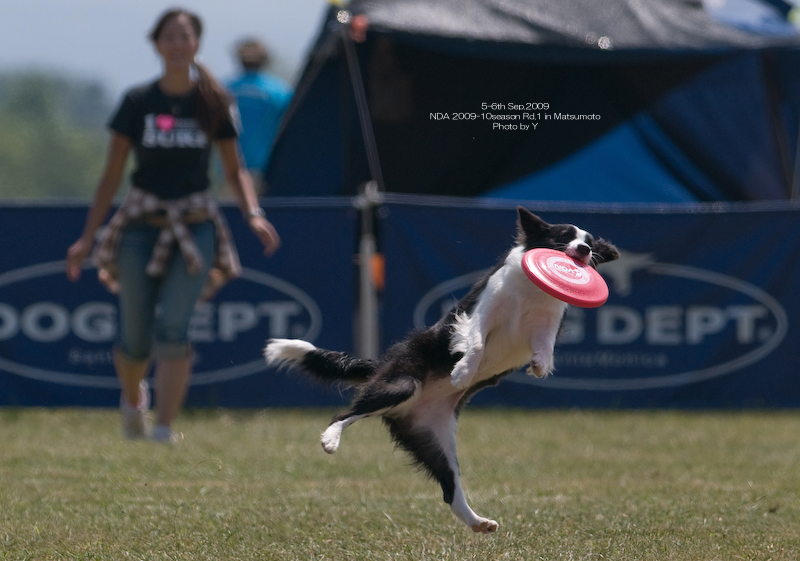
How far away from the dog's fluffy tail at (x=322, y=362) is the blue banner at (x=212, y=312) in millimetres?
3202

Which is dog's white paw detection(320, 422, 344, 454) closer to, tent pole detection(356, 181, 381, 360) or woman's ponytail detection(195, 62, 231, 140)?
woman's ponytail detection(195, 62, 231, 140)

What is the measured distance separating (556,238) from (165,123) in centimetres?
272

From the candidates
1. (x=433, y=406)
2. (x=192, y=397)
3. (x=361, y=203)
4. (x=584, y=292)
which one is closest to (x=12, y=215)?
(x=192, y=397)

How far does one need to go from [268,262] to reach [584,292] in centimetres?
402

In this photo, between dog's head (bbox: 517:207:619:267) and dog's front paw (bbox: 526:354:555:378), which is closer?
dog's front paw (bbox: 526:354:555:378)

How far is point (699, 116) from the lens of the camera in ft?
27.8

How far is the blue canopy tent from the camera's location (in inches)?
315

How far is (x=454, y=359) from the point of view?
375cm

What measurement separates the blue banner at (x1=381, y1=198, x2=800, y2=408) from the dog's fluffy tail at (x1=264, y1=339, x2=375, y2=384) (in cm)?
328

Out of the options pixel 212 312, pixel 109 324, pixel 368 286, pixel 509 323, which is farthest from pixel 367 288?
pixel 509 323

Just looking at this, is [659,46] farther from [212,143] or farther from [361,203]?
[212,143]

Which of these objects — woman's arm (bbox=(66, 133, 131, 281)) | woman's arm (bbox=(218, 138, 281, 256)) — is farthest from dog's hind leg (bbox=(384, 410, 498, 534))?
woman's arm (bbox=(66, 133, 131, 281))

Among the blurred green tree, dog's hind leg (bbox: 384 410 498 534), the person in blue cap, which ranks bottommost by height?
the blurred green tree

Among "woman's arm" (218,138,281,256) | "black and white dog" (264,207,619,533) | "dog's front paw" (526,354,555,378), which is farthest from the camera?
"woman's arm" (218,138,281,256)
